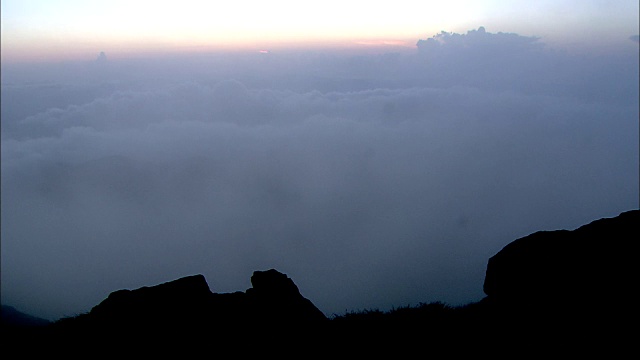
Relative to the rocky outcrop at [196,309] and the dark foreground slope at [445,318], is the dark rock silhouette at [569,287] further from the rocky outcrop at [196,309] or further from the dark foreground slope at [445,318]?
the rocky outcrop at [196,309]

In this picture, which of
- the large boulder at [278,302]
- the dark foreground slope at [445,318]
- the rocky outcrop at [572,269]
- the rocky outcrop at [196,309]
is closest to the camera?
the dark foreground slope at [445,318]

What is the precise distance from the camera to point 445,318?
12.5 m

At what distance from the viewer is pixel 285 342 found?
33.9 feet

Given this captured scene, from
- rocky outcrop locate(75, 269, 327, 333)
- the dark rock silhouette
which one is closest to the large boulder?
rocky outcrop locate(75, 269, 327, 333)

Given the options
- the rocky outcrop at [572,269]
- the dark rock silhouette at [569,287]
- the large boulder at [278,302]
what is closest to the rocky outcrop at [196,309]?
the large boulder at [278,302]

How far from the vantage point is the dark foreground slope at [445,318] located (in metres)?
8.90

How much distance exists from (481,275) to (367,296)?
62.3 meters

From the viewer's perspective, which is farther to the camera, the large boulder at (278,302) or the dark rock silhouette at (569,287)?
the large boulder at (278,302)

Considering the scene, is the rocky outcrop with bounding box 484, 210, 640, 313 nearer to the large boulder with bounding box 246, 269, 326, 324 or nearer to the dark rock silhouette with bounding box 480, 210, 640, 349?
the dark rock silhouette with bounding box 480, 210, 640, 349

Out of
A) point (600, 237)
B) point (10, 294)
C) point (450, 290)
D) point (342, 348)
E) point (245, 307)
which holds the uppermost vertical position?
point (600, 237)

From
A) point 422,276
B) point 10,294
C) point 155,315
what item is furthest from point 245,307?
point 10,294

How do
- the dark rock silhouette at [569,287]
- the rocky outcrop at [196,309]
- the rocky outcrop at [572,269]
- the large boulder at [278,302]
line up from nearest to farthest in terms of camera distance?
the dark rock silhouette at [569,287], the rocky outcrop at [572,269], the rocky outcrop at [196,309], the large boulder at [278,302]

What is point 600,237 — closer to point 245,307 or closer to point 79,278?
point 245,307

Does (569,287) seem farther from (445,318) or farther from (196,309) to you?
(196,309)
